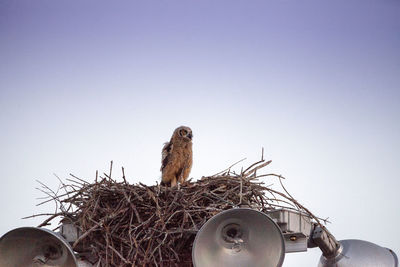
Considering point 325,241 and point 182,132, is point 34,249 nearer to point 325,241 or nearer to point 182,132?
point 325,241

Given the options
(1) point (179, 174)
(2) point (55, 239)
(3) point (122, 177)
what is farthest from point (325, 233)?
(1) point (179, 174)

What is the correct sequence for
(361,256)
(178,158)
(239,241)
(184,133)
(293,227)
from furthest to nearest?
(184,133) < (178,158) < (361,256) < (293,227) < (239,241)

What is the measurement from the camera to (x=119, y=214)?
5668mm

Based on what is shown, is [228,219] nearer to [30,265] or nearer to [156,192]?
[156,192]

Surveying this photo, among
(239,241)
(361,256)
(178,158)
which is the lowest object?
(361,256)

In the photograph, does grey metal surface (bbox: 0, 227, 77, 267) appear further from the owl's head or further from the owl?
the owl's head

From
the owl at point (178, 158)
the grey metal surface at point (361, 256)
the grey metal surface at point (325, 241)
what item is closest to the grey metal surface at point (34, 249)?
→ the grey metal surface at point (325, 241)

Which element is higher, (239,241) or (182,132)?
(182,132)

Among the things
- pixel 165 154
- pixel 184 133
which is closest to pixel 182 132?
pixel 184 133

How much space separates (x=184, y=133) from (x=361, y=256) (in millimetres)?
3944

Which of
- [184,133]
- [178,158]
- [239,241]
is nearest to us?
[239,241]

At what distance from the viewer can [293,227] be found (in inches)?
214

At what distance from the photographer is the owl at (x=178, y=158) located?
869 centimetres

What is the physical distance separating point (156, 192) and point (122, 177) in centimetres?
41
